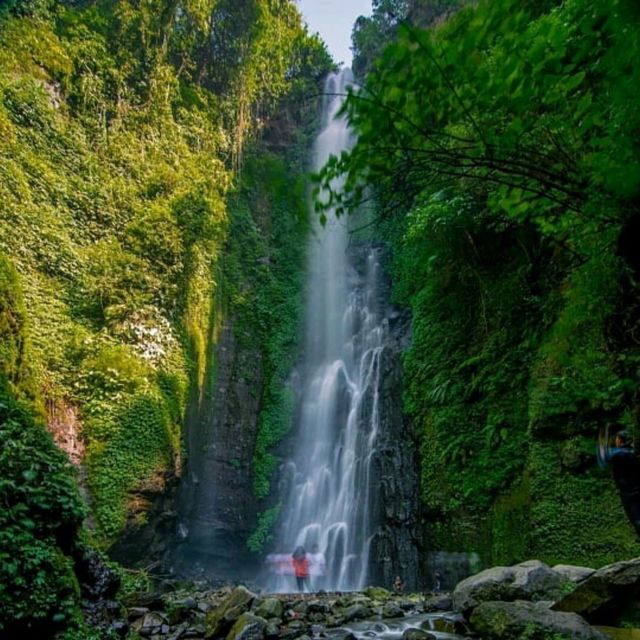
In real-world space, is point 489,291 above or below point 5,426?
above

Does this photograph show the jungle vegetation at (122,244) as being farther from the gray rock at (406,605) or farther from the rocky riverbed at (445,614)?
the gray rock at (406,605)

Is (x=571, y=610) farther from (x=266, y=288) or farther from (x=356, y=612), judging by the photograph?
(x=266, y=288)

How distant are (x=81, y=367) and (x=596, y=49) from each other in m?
9.66

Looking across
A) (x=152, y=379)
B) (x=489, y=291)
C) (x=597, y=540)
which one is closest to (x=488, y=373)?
(x=489, y=291)

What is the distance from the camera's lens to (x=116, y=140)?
11945 millimetres

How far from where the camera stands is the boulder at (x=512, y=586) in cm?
494

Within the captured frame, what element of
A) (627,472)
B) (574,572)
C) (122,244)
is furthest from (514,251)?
(122,244)

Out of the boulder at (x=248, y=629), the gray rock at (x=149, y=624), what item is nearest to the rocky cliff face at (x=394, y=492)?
the boulder at (x=248, y=629)

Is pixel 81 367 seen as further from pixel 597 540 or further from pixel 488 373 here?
pixel 597 540

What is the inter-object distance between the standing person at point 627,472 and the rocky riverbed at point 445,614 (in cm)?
157

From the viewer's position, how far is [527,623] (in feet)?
12.4

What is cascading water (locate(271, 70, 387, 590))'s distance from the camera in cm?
1056

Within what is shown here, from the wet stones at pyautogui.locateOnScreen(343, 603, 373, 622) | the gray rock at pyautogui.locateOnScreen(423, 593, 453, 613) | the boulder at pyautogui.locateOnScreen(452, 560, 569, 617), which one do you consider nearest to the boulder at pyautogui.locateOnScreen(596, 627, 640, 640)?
the boulder at pyautogui.locateOnScreen(452, 560, 569, 617)

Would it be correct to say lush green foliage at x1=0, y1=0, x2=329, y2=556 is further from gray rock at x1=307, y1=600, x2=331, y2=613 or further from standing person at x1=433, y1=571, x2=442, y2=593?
standing person at x1=433, y1=571, x2=442, y2=593
